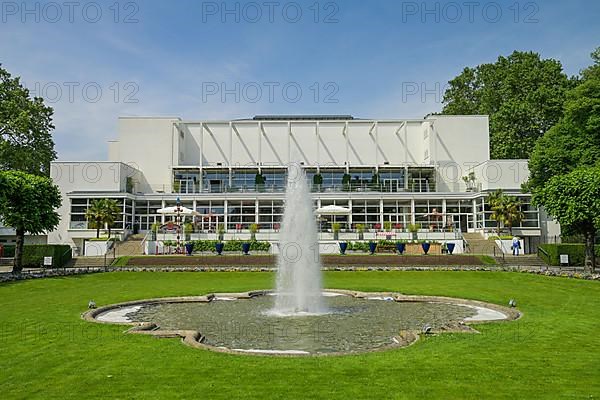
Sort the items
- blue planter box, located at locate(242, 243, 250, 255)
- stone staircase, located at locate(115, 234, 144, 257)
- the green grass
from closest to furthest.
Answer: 1. the green grass
2. blue planter box, located at locate(242, 243, 250, 255)
3. stone staircase, located at locate(115, 234, 144, 257)

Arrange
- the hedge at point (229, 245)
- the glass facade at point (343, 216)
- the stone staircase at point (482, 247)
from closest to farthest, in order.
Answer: the hedge at point (229, 245)
the stone staircase at point (482, 247)
the glass facade at point (343, 216)

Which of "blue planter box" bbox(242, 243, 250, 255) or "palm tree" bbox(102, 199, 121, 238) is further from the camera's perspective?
"palm tree" bbox(102, 199, 121, 238)

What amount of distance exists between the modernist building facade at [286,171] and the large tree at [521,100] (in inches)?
83.0

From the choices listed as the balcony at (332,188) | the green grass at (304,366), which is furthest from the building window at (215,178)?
the green grass at (304,366)

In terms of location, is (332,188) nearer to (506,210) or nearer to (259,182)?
(259,182)

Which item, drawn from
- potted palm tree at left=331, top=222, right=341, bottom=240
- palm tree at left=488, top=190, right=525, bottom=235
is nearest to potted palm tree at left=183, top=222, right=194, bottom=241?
potted palm tree at left=331, top=222, right=341, bottom=240

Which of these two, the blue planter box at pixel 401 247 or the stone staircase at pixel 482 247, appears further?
the stone staircase at pixel 482 247

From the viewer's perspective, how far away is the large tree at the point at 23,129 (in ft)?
145

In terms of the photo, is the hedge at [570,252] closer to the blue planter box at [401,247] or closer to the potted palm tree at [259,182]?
the blue planter box at [401,247]

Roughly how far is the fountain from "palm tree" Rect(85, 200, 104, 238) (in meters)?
27.8

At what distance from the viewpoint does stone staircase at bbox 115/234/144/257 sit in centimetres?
3906

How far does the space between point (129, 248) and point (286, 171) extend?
1883 centimetres

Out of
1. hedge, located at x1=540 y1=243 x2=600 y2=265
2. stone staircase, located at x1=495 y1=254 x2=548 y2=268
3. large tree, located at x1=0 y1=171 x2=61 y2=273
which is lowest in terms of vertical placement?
stone staircase, located at x1=495 y1=254 x2=548 y2=268

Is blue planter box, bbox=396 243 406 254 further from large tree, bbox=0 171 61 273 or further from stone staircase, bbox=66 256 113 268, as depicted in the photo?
large tree, bbox=0 171 61 273
